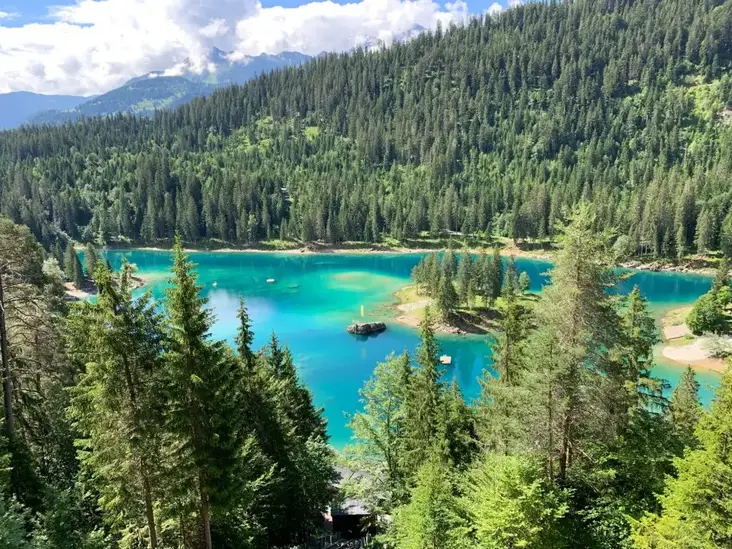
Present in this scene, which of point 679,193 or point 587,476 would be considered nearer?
point 587,476

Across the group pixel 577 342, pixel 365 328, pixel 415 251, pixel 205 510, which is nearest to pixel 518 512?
pixel 577 342

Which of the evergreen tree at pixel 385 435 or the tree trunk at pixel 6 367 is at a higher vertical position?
the tree trunk at pixel 6 367

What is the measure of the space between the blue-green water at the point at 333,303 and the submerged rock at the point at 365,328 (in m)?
1.59

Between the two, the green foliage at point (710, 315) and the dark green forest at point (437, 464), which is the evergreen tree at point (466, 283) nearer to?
the green foliage at point (710, 315)

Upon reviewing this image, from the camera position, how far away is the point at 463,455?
92.5 feet

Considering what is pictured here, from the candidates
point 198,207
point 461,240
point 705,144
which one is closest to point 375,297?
point 461,240

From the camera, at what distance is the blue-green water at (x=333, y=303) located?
217ft

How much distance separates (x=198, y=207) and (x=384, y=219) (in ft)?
230

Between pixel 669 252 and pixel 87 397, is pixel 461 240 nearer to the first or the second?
pixel 669 252

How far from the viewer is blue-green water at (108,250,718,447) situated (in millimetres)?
66062

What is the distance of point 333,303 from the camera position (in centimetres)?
10288

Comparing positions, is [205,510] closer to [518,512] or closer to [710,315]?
[518,512]

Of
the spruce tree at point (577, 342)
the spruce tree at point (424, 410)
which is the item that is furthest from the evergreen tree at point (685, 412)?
the spruce tree at point (424, 410)

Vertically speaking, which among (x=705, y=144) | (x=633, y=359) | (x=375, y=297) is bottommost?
(x=375, y=297)
